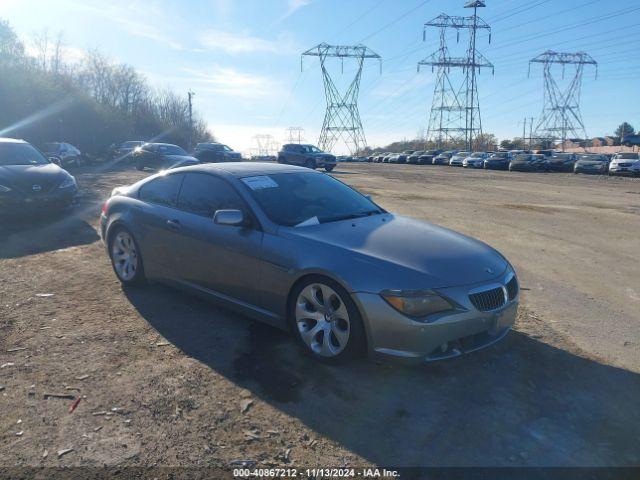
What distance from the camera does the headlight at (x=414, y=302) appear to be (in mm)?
3512

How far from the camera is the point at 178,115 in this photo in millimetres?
95750

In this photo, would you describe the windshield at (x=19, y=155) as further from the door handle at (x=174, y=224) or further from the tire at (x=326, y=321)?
the tire at (x=326, y=321)

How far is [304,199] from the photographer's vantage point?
4828 mm

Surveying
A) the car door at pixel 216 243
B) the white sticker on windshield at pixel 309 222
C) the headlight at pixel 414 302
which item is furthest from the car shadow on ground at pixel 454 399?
the white sticker on windshield at pixel 309 222

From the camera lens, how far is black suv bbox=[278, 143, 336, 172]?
34.7 m

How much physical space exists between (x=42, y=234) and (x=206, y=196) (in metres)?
5.13

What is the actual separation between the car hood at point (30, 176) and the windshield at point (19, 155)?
35cm

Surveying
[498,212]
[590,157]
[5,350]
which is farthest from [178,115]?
[5,350]

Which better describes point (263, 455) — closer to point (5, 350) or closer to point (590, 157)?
point (5, 350)

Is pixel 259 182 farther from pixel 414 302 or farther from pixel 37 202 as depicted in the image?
pixel 37 202

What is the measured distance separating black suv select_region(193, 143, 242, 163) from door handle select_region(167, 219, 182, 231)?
85.3ft

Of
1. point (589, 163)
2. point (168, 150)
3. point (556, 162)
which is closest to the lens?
point (168, 150)

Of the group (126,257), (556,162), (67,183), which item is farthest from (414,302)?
(556,162)

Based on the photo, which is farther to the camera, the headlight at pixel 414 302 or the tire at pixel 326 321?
the tire at pixel 326 321
